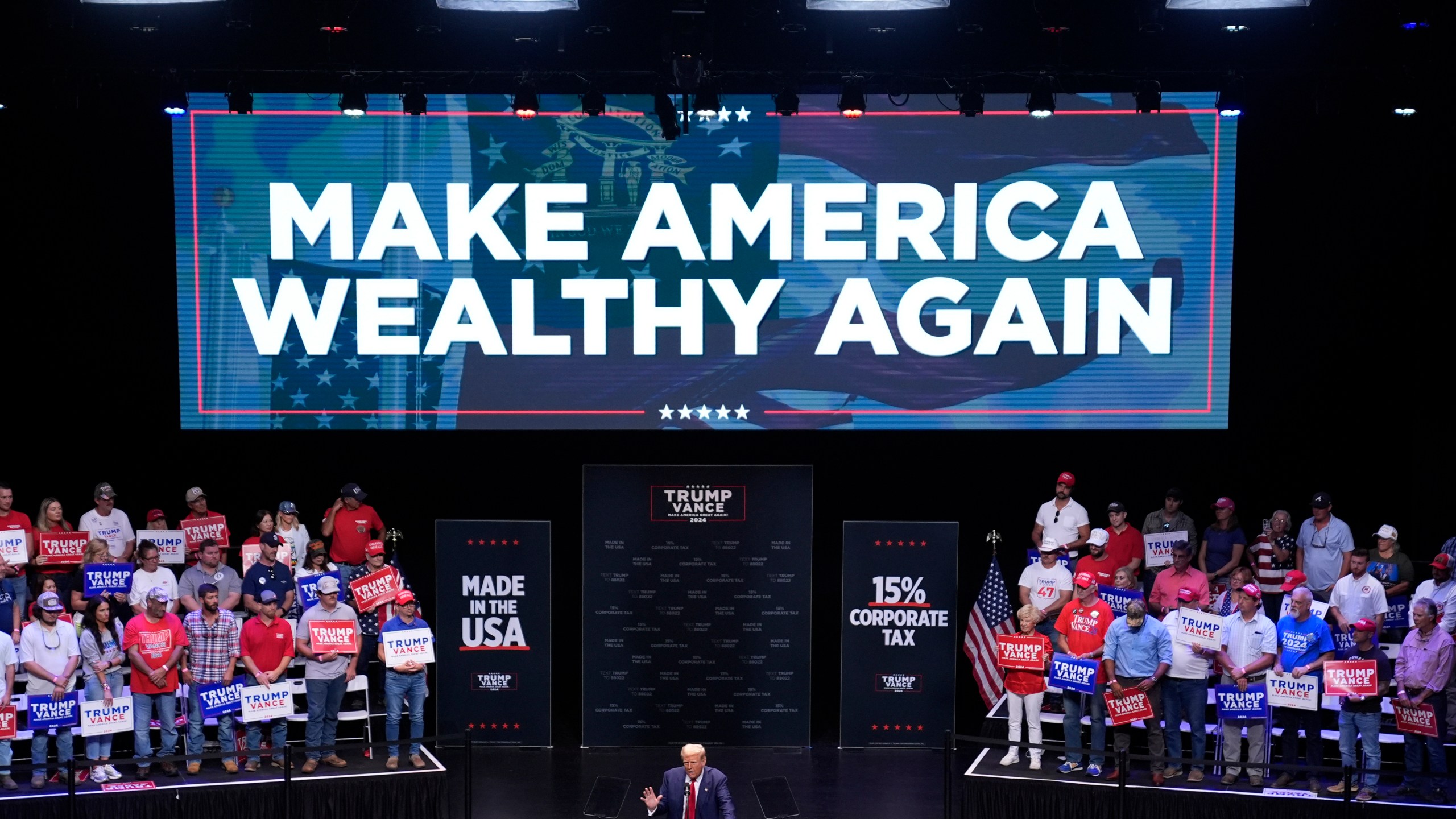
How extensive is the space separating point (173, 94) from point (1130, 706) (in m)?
9.44

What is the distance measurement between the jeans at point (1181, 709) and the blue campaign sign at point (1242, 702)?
173 mm

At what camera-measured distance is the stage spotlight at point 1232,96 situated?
1183 cm

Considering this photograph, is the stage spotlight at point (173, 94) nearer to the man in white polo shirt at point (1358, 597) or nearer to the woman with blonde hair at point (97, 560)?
the woman with blonde hair at point (97, 560)

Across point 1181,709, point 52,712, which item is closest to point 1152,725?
point 1181,709

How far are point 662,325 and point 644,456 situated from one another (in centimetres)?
160

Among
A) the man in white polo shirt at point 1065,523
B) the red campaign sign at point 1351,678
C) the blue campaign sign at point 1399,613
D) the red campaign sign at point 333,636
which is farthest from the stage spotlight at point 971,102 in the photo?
the red campaign sign at point 333,636

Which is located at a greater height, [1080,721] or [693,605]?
[693,605]

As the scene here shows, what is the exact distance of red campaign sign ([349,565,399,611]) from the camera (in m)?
12.4

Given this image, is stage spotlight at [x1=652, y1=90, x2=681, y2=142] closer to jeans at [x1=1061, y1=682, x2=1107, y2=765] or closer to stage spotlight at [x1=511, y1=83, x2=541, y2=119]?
stage spotlight at [x1=511, y1=83, x2=541, y2=119]

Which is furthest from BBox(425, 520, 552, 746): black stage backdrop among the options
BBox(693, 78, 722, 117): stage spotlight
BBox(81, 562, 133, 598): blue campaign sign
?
BBox(693, 78, 722, 117): stage spotlight

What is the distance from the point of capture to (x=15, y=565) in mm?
12227

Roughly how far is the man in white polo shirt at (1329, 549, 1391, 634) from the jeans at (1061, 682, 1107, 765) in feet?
7.14

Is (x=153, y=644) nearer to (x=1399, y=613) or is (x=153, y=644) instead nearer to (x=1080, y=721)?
(x=1080, y=721)

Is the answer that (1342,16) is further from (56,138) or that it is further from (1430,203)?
(56,138)
